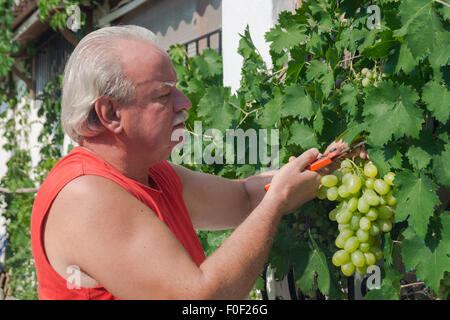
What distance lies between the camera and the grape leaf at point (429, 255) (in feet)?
4.49

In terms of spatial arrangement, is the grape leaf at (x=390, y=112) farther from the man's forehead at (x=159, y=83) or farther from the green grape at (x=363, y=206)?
the man's forehead at (x=159, y=83)

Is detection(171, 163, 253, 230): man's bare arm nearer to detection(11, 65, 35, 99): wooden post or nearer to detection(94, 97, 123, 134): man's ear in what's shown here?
detection(94, 97, 123, 134): man's ear

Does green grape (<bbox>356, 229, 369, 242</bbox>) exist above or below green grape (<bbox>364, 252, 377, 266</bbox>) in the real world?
above

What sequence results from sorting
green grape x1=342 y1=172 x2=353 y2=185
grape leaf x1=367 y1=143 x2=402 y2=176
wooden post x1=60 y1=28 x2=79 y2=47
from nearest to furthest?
grape leaf x1=367 y1=143 x2=402 y2=176
green grape x1=342 y1=172 x2=353 y2=185
wooden post x1=60 y1=28 x2=79 y2=47

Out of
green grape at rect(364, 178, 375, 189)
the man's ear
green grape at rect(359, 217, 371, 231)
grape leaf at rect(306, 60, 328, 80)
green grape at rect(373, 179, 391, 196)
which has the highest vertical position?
grape leaf at rect(306, 60, 328, 80)

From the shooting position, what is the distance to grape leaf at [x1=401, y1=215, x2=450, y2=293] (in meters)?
1.37

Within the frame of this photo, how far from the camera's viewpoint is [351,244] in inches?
60.1

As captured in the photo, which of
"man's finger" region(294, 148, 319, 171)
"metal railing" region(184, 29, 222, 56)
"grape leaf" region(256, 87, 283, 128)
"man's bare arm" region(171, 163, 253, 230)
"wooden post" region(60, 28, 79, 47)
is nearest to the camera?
"man's finger" region(294, 148, 319, 171)

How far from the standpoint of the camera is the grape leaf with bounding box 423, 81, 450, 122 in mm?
1301

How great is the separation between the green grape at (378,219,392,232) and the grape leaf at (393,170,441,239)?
0.32 ft

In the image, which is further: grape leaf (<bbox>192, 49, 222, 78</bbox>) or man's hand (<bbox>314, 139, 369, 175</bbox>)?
grape leaf (<bbox>192, 49, 222, 78</bbox>)

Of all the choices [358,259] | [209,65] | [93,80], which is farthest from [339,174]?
[209,65]

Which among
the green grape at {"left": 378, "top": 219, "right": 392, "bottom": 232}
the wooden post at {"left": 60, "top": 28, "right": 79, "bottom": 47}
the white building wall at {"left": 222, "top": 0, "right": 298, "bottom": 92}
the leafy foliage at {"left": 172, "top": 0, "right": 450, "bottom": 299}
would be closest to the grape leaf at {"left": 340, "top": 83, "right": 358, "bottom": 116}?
the leafy foliage at {"left": 172, "top": 0, "right": 450, "bottom": 299}
